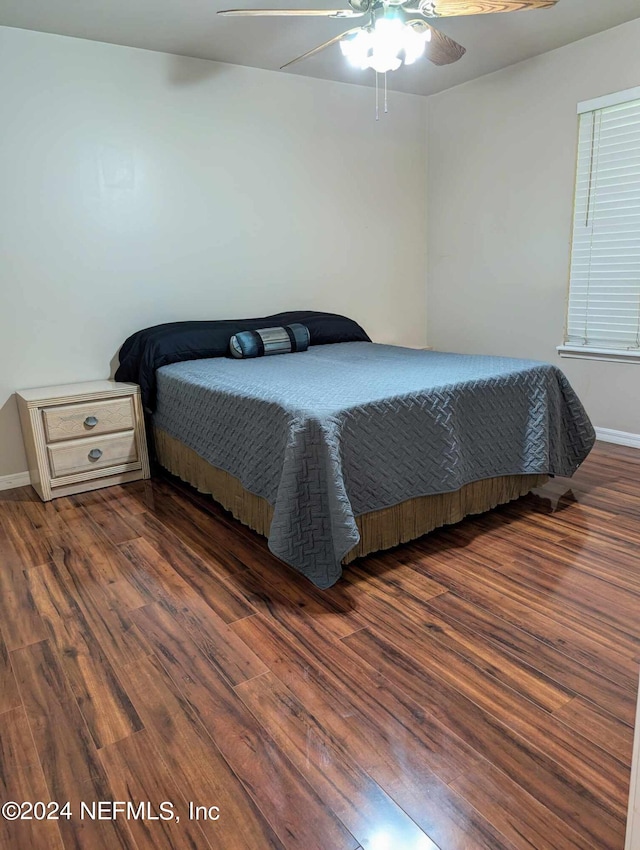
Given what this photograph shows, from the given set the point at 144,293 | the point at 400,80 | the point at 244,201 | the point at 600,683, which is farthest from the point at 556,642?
the point at 400,80

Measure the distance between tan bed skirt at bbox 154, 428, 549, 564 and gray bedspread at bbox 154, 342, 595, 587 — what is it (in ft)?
0.22

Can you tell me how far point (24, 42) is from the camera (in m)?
2.88

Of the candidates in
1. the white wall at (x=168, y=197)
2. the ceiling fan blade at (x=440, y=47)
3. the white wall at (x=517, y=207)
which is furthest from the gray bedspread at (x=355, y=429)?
the ceiling fan blade at (x=440, y=47)

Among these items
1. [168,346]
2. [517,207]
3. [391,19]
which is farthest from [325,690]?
[517,207]

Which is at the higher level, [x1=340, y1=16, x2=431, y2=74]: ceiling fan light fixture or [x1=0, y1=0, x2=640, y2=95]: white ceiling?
[x1=0, y1=0, x2=640, y2=95]: white ceiling

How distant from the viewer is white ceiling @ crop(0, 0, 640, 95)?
2.68m

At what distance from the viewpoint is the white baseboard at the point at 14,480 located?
314cm

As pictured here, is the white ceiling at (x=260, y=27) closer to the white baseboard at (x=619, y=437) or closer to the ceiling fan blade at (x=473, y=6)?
the ceiling fan blade at (x=473, y=6)

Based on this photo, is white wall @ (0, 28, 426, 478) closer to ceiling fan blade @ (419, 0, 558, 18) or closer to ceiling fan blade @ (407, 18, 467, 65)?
ceiling fan blade @ (407, 18, 467, 65)

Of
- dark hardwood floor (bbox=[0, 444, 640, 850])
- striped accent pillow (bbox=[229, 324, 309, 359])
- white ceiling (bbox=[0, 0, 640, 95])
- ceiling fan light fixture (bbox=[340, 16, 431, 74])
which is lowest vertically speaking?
dark hardwood floor (bbox=[0, 444, 640, 850])

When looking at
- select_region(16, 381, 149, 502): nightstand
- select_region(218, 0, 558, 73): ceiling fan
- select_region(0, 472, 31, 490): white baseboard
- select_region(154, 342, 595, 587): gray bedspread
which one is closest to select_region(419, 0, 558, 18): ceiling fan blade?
select_region(218, 0, 558, 73): ceiling fan

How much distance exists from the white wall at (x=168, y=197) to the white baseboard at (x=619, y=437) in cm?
186

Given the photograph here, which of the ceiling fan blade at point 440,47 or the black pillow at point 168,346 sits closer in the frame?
the ceiling fan blade at point 440,47

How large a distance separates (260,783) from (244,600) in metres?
0.75
